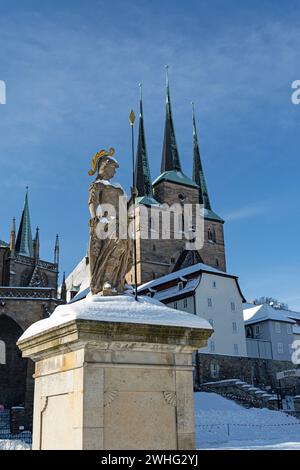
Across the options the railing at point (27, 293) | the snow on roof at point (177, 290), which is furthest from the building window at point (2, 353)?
the snow on roof at point (177, 290)

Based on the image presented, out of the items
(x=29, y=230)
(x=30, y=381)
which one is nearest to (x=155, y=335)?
(x=30, y=381)

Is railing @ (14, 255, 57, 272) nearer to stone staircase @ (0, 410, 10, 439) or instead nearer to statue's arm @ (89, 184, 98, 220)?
stone staircase @ (0, 410, 10, 439)

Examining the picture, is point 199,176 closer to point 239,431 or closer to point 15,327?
point 15,327

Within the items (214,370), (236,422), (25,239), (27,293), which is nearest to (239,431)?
(236,422)

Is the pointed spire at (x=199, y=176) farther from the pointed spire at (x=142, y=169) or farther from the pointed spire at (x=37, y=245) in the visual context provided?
the pointed spire at (x=37, y=245)

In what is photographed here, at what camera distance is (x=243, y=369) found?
50906mm

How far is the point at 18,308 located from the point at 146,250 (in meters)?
29.8

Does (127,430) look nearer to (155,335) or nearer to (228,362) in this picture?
(155,335)

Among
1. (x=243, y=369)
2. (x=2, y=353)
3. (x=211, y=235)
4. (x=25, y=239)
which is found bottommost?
(x=243, y=369)

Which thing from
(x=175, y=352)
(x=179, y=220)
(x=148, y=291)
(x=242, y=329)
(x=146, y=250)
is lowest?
(x=175, y=352)

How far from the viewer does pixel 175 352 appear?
227 inches

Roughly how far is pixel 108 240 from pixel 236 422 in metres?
31.3

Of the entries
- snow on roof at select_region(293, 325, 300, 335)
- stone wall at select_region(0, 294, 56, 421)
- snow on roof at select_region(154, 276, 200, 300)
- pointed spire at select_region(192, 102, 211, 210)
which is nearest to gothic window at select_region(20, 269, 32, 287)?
stone wall at select_region(0, 294, 56, 421)
